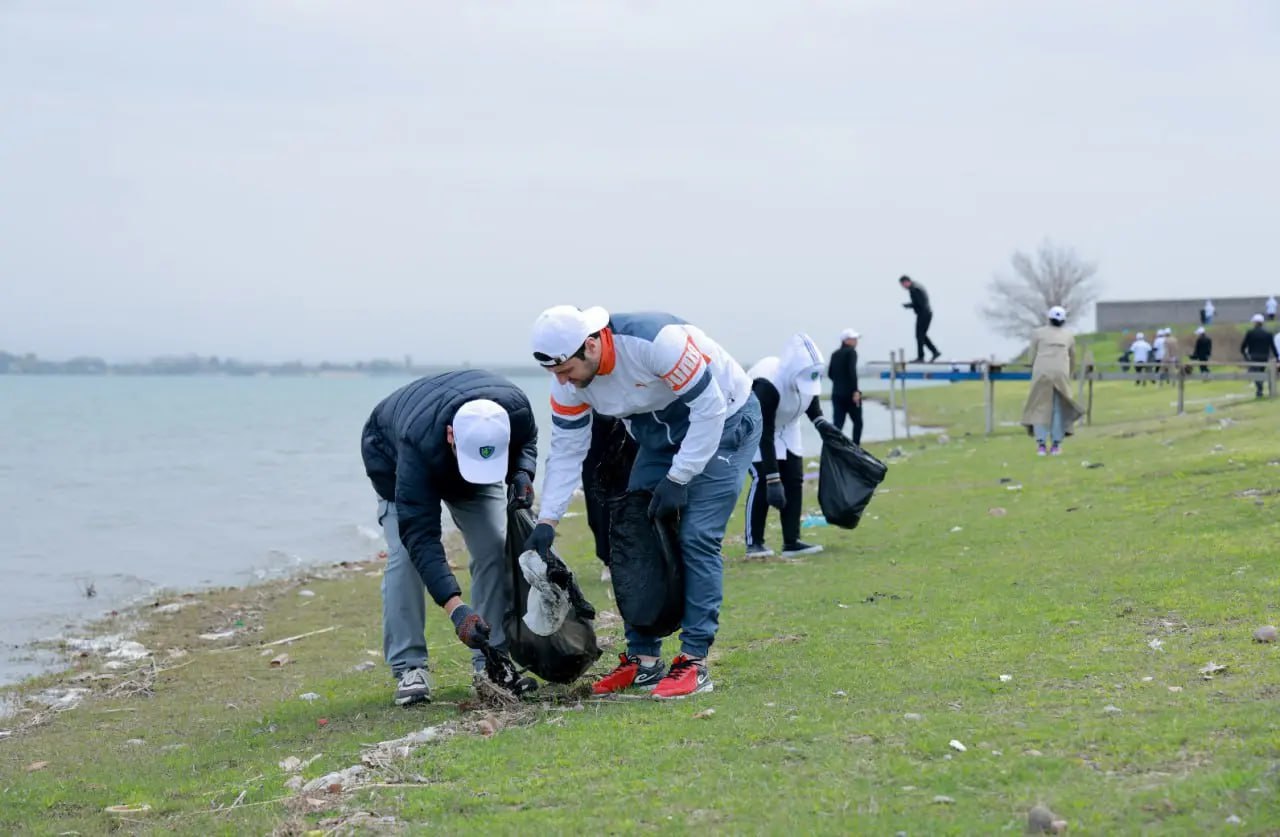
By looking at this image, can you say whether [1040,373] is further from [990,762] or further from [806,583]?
[990,762]

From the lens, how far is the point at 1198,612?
6809 mm

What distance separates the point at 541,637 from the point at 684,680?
2.44ft

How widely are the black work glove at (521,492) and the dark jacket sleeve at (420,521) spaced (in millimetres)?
491

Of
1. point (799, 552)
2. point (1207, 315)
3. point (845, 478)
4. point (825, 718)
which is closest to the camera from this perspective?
point (825, 718)

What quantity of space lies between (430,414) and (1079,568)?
15.7ft

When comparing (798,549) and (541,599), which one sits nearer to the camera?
(541,599)

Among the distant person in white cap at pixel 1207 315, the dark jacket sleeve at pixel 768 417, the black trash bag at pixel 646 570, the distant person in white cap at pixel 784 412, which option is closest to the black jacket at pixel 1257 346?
the distant person in white cap at pixel 784 412

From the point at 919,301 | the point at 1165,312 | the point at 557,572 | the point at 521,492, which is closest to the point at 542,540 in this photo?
the point at 557,572

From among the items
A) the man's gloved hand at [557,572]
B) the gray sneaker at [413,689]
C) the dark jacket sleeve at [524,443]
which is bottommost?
the gray sneaker at [413,689]

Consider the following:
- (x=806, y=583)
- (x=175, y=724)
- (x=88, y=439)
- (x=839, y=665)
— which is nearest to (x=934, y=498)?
(x=806, y=583)

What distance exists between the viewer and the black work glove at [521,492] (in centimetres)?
653

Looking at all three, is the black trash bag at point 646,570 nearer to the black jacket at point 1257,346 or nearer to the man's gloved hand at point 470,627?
the man's gloved hand at point 470,627

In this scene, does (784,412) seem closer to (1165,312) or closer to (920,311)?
(920,311)

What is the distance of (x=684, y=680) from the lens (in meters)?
6.12
